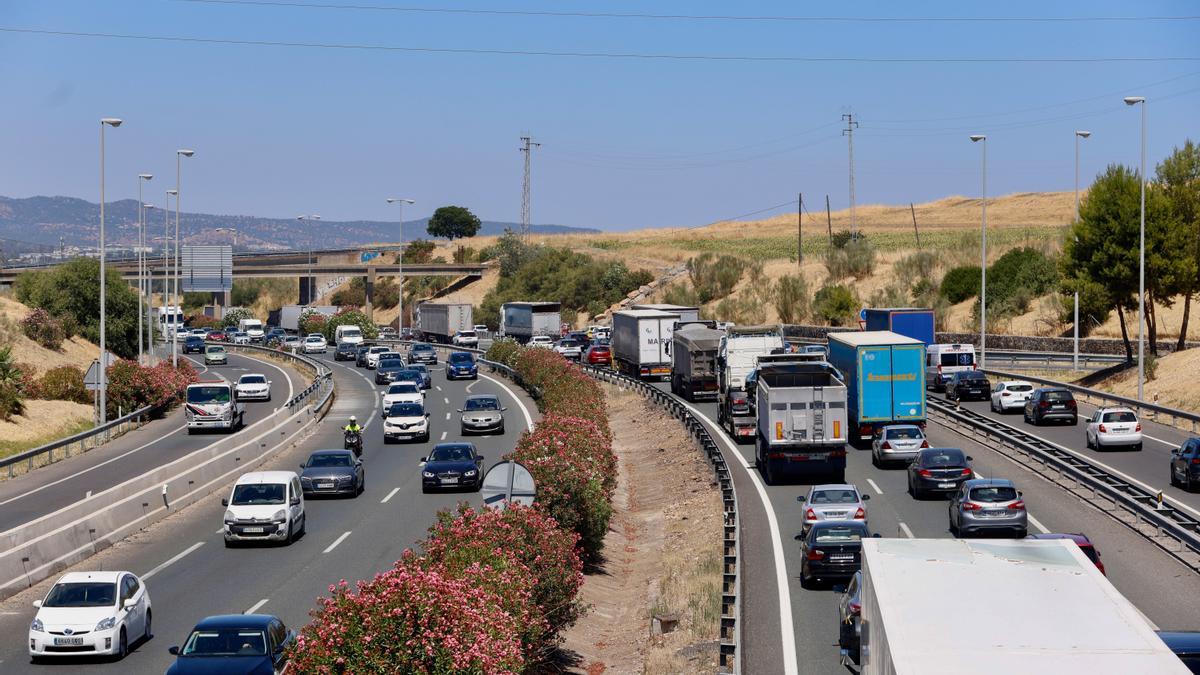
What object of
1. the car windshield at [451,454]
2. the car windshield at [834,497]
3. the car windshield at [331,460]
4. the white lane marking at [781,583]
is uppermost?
the car windshield at [834,497]

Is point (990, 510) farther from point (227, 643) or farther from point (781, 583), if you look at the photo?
point (227, 643)

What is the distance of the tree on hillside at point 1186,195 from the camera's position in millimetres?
61094

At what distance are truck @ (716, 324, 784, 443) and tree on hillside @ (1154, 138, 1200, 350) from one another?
23.0 meters

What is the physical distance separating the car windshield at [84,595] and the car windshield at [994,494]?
631 inches

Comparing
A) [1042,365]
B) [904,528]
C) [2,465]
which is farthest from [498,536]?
[1042,365]

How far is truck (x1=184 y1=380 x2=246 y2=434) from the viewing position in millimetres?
50250

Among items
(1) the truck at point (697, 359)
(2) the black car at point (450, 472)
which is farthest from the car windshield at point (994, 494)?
(1) the truck at point (697, 359)

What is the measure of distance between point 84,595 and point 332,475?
626 inches

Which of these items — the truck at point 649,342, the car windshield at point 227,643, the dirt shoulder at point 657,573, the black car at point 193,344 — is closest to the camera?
the car windshield at point 227,643

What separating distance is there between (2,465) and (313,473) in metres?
10.9

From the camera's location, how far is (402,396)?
50.7 meters

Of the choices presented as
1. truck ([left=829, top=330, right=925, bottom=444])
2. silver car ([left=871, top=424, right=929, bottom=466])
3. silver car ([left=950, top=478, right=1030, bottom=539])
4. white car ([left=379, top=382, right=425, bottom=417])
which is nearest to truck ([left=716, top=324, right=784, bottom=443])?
truck ([left=829, top=330, right=925, bottom=444])

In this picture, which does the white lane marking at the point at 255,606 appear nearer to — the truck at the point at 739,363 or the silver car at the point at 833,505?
the silver car at the point at 833,505

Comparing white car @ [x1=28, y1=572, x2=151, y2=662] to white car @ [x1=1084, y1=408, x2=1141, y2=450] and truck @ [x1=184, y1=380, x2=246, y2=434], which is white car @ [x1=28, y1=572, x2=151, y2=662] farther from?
truck @ [x1=184, y1=380, x2=246, y2=434]
